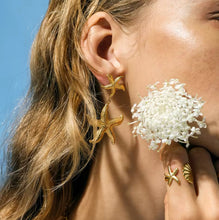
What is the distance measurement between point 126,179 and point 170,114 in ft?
1.71

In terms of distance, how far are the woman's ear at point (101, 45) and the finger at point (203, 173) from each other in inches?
19.6

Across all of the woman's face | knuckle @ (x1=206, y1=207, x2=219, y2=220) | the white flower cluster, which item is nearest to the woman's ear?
the woman's face

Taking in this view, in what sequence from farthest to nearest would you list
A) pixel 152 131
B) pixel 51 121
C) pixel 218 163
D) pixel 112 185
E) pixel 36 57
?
1. pixel 36 57
2. pixel 51 121
3. pixel 112 185
4. pixel 218 163
5. pixel 152 131

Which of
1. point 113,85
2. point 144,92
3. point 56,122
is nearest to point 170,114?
point 144,92

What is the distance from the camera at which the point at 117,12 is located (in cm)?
200

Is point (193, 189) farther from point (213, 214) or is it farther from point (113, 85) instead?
point (113, 85)

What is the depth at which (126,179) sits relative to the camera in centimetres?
197

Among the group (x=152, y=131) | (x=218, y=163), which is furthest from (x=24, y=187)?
(x=218, y=163)

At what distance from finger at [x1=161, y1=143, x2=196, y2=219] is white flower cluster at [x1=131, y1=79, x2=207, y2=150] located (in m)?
0.10

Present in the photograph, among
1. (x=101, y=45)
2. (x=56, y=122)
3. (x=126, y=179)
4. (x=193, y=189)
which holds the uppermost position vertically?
(x=101, y=45)

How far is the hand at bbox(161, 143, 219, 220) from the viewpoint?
1.63 meters

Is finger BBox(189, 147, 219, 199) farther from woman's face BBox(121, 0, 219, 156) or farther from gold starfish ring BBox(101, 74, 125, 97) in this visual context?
gold starfish ring BBox(101, 74, 125, 97)

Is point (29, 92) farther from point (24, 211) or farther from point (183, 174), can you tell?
point (183, 174)

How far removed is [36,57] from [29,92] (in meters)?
0.21
